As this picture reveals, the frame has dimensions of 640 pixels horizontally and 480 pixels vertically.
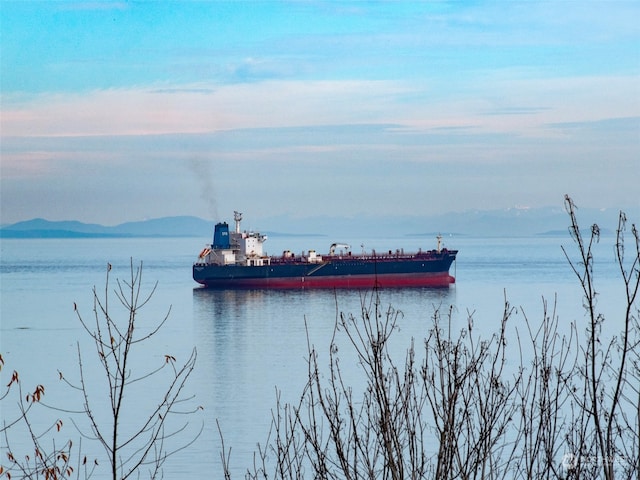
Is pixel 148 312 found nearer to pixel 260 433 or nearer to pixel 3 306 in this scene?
pixel 3 306

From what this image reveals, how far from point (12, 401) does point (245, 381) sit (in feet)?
17.7

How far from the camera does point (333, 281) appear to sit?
48.3 meters

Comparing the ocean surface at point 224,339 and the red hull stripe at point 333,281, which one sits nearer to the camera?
the ocean surface at point 224,339

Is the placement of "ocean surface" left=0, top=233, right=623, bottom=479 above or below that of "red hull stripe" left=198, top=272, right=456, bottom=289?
below

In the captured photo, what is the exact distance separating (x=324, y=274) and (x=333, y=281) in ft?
2.97

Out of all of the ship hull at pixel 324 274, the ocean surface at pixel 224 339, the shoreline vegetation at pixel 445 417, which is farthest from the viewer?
the ship hull at pixel 324 274

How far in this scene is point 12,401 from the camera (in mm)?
18828

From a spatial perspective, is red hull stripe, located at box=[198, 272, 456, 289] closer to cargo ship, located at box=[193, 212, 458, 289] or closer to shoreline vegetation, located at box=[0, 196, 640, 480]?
cargo ship, located at box=[193, 212, 458, 289]

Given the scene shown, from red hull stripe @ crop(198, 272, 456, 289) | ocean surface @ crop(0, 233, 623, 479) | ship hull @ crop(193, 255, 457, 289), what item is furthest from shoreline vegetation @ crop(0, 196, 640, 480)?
red hull stripe @ crop(198, 272, 456, 289)

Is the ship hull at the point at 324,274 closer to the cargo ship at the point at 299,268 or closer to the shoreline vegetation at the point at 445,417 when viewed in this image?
the cargo ship at the point at 299,268

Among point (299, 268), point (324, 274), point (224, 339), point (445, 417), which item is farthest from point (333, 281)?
point (445, 417)

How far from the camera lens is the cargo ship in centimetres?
4853

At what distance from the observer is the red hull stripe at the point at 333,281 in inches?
1918

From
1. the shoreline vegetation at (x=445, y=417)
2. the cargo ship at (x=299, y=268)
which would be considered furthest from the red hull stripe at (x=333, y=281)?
the shoreline vegetation at (x=445, y=417)
